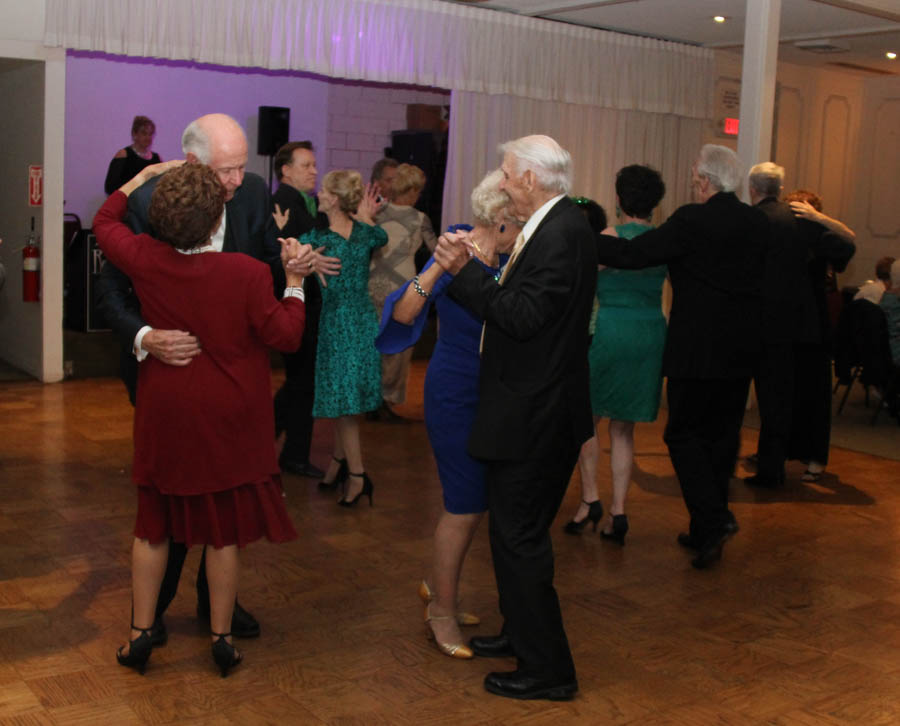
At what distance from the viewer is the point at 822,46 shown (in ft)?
33.1

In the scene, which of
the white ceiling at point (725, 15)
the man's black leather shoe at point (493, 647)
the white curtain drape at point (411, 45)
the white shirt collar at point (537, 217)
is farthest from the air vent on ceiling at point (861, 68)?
the man's black leather shoe at point (493, 647)

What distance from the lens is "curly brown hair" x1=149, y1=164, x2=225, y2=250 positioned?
9.49ft

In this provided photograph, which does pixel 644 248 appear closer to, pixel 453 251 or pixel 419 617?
pixel 453 251

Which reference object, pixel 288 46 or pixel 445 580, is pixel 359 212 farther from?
pixel 288 46

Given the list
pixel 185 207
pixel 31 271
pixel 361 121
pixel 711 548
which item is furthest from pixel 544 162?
pixel 361 121

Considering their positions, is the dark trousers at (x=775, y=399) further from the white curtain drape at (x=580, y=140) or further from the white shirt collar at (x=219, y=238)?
the white curtain drape at (x=580, y=140)

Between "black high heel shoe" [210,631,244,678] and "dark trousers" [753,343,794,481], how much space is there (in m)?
3.19

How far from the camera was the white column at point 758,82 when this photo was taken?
7.11 m

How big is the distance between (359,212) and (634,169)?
122 cm

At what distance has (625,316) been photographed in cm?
447

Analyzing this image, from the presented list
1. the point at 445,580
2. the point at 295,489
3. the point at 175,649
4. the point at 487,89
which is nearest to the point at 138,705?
the point at 175,649

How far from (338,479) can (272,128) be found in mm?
5889

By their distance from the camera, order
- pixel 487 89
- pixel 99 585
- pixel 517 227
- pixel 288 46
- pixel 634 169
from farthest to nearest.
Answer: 1. pixel 487 89
2. pixel 288 46
3. pixel 634 169
4. pixel 99 585
5. pixel 517 227

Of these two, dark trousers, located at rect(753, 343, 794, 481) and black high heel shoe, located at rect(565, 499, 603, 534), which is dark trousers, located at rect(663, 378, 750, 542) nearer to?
black high heel shoe, located at rect(565, 499, 603, 534)
